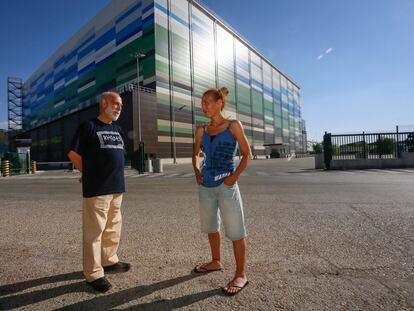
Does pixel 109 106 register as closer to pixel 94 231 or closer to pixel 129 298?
pixel 94 231

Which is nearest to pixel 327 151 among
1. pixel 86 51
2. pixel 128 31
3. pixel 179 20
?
pixel 179 20

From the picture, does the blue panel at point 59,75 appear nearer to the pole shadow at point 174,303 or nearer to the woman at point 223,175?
the woman at point 223,175

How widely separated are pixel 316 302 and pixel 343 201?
4.85m

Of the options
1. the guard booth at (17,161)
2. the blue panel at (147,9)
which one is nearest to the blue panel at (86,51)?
the blue panel at (147,9)

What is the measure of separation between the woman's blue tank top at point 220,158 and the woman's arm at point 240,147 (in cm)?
4

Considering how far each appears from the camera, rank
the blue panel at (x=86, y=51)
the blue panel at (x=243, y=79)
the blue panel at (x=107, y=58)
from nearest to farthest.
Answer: the blue panel at (x=107, y=58), the blue panel at (x=86, y=51), the blue panel at (x=243, y=79)

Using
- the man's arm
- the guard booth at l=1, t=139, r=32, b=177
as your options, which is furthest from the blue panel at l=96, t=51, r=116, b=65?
the man's arm

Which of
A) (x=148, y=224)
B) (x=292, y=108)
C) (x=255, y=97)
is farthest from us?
(x=292, y=108)

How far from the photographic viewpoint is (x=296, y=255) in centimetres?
294

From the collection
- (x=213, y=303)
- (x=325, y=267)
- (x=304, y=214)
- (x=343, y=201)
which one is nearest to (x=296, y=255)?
(x=325, y=267)

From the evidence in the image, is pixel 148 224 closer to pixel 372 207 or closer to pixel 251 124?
pixel 372 207

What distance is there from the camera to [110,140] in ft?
8.23

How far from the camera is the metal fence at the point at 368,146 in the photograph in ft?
56.7

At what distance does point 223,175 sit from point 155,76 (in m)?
37.9
